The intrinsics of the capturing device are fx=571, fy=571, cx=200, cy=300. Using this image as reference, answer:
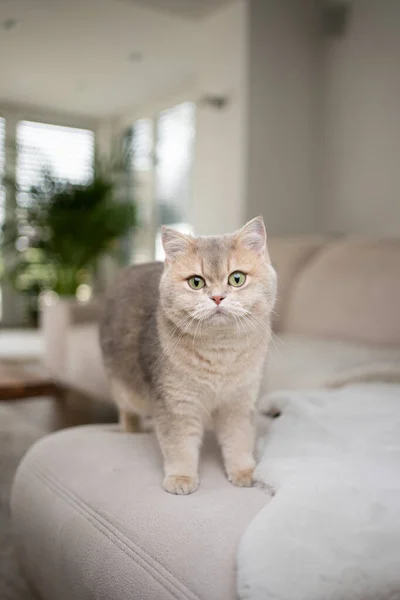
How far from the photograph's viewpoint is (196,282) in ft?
2.86

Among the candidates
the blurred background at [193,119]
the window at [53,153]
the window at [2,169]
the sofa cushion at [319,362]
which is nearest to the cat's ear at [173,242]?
the sofa cushion at [319,362]

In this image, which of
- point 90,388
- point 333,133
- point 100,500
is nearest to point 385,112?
point 333,133

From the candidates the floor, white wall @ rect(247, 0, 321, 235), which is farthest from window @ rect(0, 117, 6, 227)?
the floor

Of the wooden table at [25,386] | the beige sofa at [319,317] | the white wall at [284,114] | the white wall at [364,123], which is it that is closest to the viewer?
the beige sofa at [319,317]

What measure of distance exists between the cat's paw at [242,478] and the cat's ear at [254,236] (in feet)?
1.13

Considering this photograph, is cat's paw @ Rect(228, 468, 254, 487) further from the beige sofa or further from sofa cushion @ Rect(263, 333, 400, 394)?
the beige sofa

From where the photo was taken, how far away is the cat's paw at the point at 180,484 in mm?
838

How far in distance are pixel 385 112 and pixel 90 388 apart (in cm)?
238

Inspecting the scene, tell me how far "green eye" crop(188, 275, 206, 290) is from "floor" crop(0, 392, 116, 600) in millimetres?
818

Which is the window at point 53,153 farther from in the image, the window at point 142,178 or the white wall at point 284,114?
the white wall at point 284,114

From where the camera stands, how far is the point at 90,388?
8.64ft

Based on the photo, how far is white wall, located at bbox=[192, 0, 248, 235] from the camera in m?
3.90

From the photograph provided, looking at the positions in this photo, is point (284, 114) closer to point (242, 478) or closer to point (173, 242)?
point (173, 242)

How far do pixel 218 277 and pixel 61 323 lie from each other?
7.64ft
